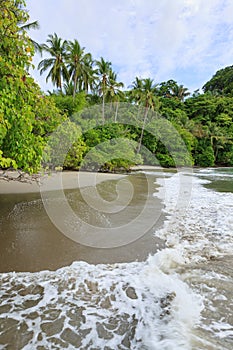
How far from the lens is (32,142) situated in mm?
3980

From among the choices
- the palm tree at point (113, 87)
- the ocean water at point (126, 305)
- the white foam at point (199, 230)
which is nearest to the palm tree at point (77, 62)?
the palm tree at point (113, 87)

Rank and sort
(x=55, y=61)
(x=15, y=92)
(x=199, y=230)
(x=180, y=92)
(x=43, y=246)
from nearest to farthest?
(x=15, y=92) < (x=43, y=246) < (x=199, y=230) < (x=55, y=61) < (x=180, y=92)

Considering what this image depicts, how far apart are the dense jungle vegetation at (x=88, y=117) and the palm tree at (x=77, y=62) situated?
91 mm

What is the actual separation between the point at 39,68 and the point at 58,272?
23.8m

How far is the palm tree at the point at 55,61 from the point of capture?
68.2 ft

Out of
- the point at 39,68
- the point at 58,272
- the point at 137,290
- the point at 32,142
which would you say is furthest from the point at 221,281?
the point at 39,68

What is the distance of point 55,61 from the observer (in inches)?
828

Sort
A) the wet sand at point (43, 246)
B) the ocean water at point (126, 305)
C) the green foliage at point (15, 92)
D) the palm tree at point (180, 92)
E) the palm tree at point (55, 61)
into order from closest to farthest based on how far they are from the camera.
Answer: the ocean water at point (126, 305), the wet sand at point (43, 246), the green foliage at point (15, 92), the palm tree at point (55, 61), the palm tree at point (180, 92)

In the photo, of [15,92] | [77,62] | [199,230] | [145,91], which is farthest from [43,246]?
[145,91]

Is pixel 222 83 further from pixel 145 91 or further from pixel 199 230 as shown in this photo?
pixel 199 230

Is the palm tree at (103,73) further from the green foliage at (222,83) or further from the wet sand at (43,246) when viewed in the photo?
the green foliage at (222,83)

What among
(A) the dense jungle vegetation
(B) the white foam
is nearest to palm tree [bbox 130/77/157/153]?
(A) the dense jungle vegetation

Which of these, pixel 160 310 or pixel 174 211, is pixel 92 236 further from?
pixel 174 211

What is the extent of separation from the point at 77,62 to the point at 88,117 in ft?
18.7
